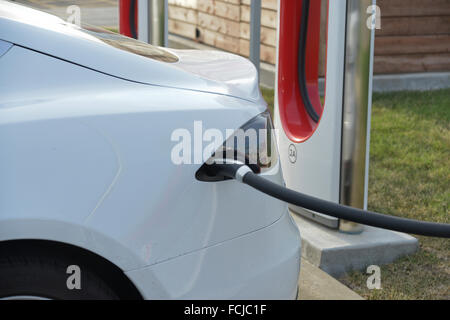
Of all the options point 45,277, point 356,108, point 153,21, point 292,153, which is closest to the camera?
point 45,277

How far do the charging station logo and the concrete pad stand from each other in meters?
0.68

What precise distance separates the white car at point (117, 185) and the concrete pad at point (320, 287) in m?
0.99

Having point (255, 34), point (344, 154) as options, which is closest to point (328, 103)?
point (344, 154)

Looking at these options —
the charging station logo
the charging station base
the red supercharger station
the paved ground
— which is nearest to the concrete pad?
the charging station base

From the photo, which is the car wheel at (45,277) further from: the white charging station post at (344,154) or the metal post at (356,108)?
the metal post at (356,108)

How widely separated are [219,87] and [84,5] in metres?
16.2

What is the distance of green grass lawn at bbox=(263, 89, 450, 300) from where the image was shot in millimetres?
3336

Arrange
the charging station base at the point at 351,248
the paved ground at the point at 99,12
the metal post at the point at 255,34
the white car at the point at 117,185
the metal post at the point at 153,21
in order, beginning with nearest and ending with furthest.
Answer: the white car at the point at 117,185
the charging station base at the point at 351,248
the metal post at the point at 255,34
the metal post at the point at 153,21
the paved ground at the point at 99,12

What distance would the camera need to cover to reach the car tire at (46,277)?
5.78 ft

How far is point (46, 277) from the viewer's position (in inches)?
70.2

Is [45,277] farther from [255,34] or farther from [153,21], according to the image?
[153,21]

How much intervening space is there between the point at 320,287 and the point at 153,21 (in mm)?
2298

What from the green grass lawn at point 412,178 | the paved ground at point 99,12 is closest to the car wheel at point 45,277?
the green grass lawn at point 412,178

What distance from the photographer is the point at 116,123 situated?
1854 millimetres
